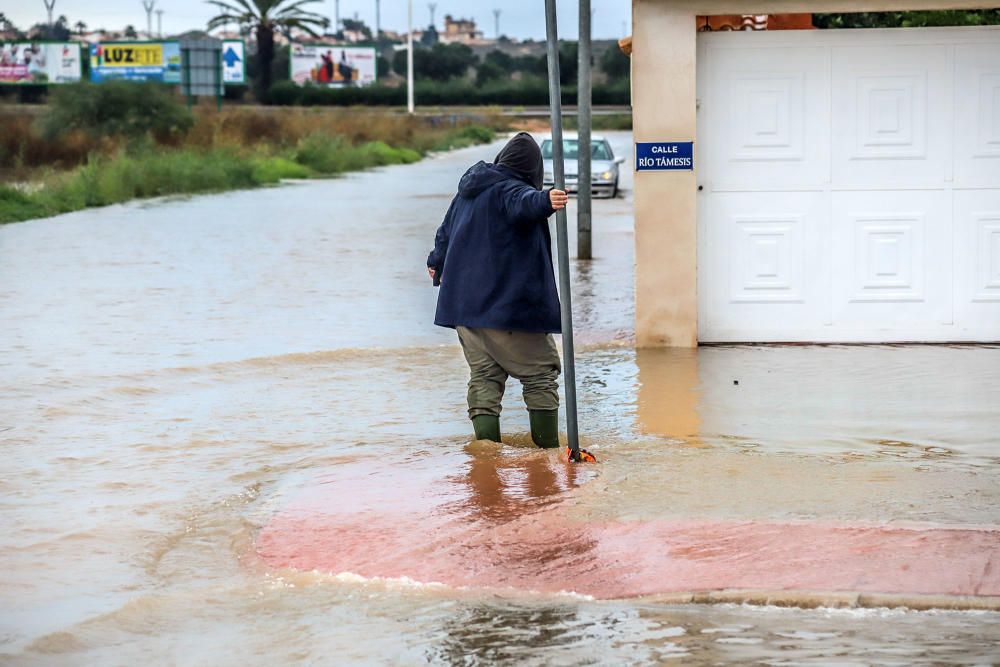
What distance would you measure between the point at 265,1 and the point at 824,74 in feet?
257

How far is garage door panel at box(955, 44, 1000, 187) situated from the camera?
443 inches

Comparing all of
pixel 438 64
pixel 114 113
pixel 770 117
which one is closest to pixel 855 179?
pixel 770 117

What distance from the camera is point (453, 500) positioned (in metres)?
6.97

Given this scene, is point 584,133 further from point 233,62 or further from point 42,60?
point 42,60

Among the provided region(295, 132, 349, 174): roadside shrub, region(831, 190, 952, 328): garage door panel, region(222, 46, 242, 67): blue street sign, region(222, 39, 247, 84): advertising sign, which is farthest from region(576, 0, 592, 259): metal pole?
region(222, 46, 242, 67): blue street sign

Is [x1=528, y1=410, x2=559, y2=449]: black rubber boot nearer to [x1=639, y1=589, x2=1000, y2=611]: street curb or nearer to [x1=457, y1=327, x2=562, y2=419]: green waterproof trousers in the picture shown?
[x1=457, y1=327, x2=562, y2=419]: green waterproof trousers

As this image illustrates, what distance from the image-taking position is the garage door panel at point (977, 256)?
1134 centimetres

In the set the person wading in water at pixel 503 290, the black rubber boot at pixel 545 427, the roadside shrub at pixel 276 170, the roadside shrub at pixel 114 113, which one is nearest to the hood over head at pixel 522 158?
the person wading in water at pixel 503 290

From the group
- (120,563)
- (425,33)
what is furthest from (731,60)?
(425,33)

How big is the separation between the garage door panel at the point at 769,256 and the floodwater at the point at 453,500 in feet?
1.09

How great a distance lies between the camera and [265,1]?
86438 mm

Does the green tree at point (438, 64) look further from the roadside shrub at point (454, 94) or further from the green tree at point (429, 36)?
the green tree at point (429, 36)

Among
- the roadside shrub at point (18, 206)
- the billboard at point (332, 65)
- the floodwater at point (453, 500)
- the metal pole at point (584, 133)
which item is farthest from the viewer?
the billboard at point (332, 65)

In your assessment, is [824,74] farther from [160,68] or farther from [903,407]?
[160,68]
